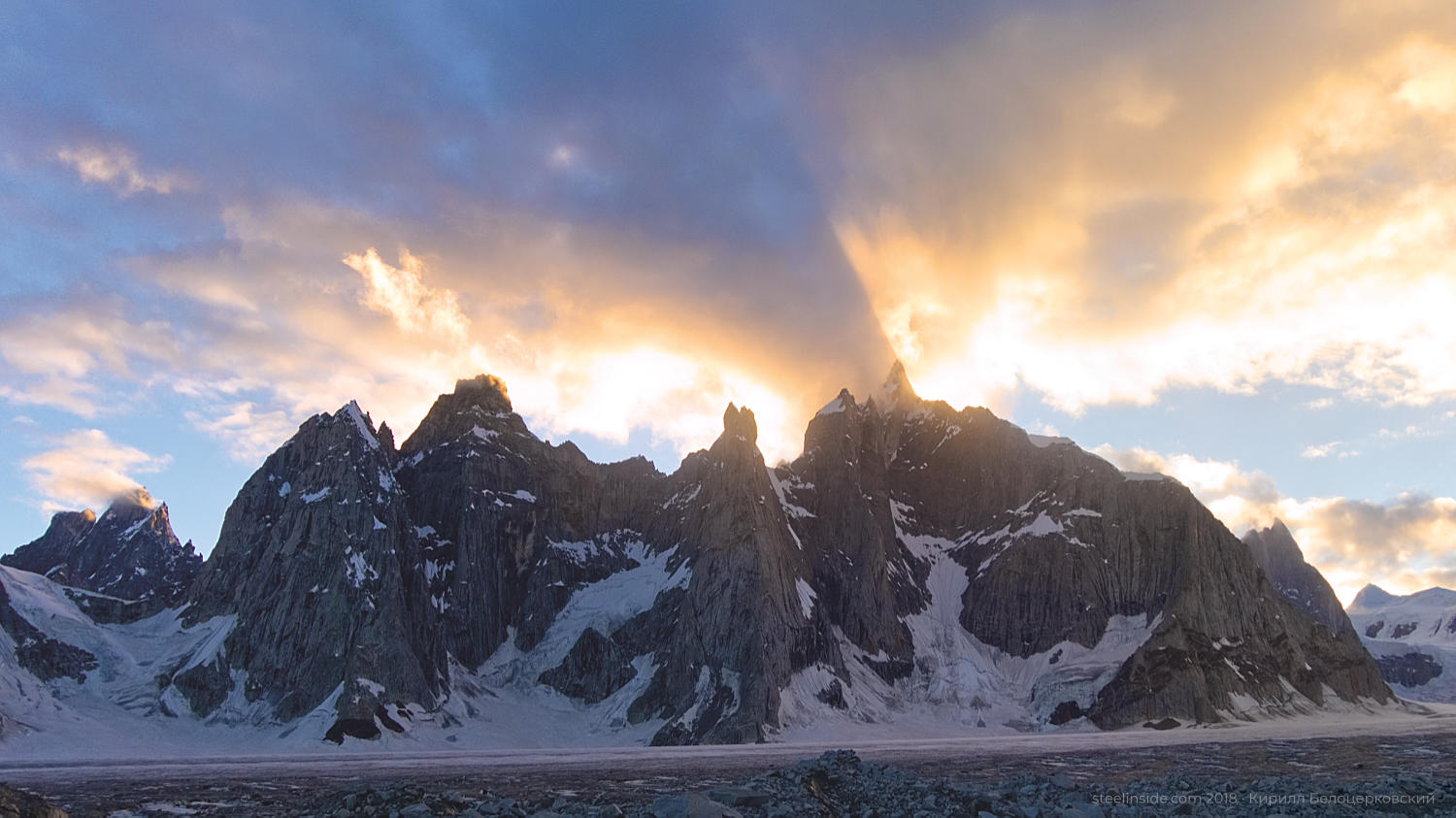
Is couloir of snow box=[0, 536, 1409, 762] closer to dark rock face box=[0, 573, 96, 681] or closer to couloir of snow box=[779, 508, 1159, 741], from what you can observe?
couloir of snow box=[779, 508, 1159, 741]

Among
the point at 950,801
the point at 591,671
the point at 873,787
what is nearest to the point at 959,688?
the point at 591,671

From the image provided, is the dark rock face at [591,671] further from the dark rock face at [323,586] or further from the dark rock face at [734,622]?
the dark rock face at [323,586]

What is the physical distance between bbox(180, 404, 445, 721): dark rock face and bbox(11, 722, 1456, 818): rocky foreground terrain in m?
63.7

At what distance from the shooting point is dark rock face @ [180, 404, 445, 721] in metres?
150

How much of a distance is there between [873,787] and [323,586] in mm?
140783

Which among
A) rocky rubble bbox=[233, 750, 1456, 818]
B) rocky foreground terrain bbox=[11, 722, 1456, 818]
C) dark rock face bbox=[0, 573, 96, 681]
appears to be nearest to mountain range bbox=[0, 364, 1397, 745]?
dark rock face bbox=[0, 573, 96, 681]

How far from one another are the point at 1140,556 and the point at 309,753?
16329cm

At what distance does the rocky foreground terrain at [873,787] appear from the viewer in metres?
34.0

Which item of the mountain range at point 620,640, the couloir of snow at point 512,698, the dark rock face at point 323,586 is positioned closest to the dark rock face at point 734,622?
the mountain range at point 620,640

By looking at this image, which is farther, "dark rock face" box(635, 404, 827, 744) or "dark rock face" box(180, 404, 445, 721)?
"dark rock face" box(635, 404, 827, 744)

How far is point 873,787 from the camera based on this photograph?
42375mm

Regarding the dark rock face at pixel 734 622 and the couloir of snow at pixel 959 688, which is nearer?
the dark rock face at pixel 734 622

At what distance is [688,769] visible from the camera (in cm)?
7762

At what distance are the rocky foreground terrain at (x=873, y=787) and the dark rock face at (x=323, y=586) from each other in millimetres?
63719
